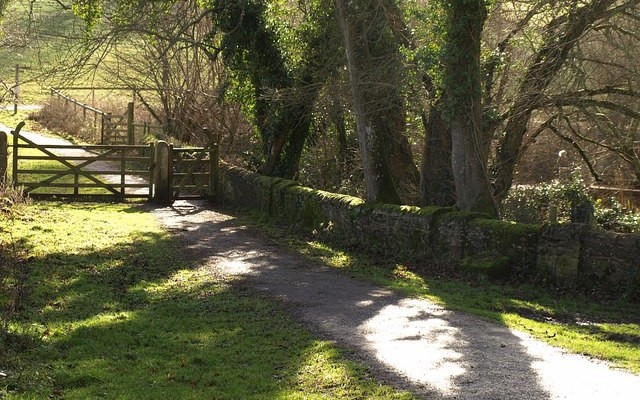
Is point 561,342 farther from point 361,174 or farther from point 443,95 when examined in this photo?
point 361,174

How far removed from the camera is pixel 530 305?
13.6 meters

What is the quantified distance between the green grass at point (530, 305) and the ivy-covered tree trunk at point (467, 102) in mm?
1908

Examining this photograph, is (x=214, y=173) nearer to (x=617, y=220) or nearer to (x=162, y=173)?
(x=162, y=173)

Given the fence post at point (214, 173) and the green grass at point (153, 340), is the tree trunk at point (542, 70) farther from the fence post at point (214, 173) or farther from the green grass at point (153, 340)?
the fence post at point (214, 173)

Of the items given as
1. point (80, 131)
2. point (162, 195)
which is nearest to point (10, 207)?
point (162, 195)

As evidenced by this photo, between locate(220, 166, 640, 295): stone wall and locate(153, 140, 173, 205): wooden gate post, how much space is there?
5.88 m

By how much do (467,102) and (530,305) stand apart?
5234mm

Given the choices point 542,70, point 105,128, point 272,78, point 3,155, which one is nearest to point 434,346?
point 542,70

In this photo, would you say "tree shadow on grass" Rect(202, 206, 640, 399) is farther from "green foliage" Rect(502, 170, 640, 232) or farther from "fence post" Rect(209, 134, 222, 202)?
"fence post" Rect(209, 134, 222, 202)

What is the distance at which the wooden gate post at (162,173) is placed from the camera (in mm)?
26828

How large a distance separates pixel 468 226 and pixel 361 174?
10644 millimetres

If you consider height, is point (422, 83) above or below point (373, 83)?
above

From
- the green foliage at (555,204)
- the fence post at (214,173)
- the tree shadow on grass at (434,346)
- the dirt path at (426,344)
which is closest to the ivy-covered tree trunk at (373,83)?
the green foliage at (555,204)

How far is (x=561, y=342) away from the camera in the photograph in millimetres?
10820
